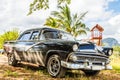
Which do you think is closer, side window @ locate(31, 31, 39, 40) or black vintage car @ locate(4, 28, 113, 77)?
black vintage car @ locate(4, 28, 113, 77)

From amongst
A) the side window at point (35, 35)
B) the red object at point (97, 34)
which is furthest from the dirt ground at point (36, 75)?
the red object at point (97, 34)

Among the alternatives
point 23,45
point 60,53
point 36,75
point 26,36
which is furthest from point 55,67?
point 26,36

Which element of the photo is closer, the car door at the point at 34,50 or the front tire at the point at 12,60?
the car door at the point at 34,50

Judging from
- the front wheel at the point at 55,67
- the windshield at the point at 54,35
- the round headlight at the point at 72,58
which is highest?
the windshield at the point at 54,35

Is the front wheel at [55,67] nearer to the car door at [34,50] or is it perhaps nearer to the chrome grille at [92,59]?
the chrome grille at [92,59]

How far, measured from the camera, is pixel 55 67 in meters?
9.50

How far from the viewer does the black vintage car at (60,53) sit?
8.87 metres

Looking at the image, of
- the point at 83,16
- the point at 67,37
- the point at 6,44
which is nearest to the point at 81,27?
the point at 83,16

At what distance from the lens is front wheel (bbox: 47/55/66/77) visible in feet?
30.1

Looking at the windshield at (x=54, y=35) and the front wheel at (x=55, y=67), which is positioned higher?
the windshield at (x=54, y=35)

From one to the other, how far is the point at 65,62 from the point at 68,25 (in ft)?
91.1

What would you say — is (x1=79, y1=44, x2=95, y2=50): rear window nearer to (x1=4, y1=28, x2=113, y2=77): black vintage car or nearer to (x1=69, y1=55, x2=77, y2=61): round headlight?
(x1=4, y1=28, x2=113, y2=77): black vintage car

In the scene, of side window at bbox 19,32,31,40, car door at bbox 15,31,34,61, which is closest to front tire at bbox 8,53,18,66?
car door at bbox 15,31,34,61

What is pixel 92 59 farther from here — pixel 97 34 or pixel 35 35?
pixel 97 34
